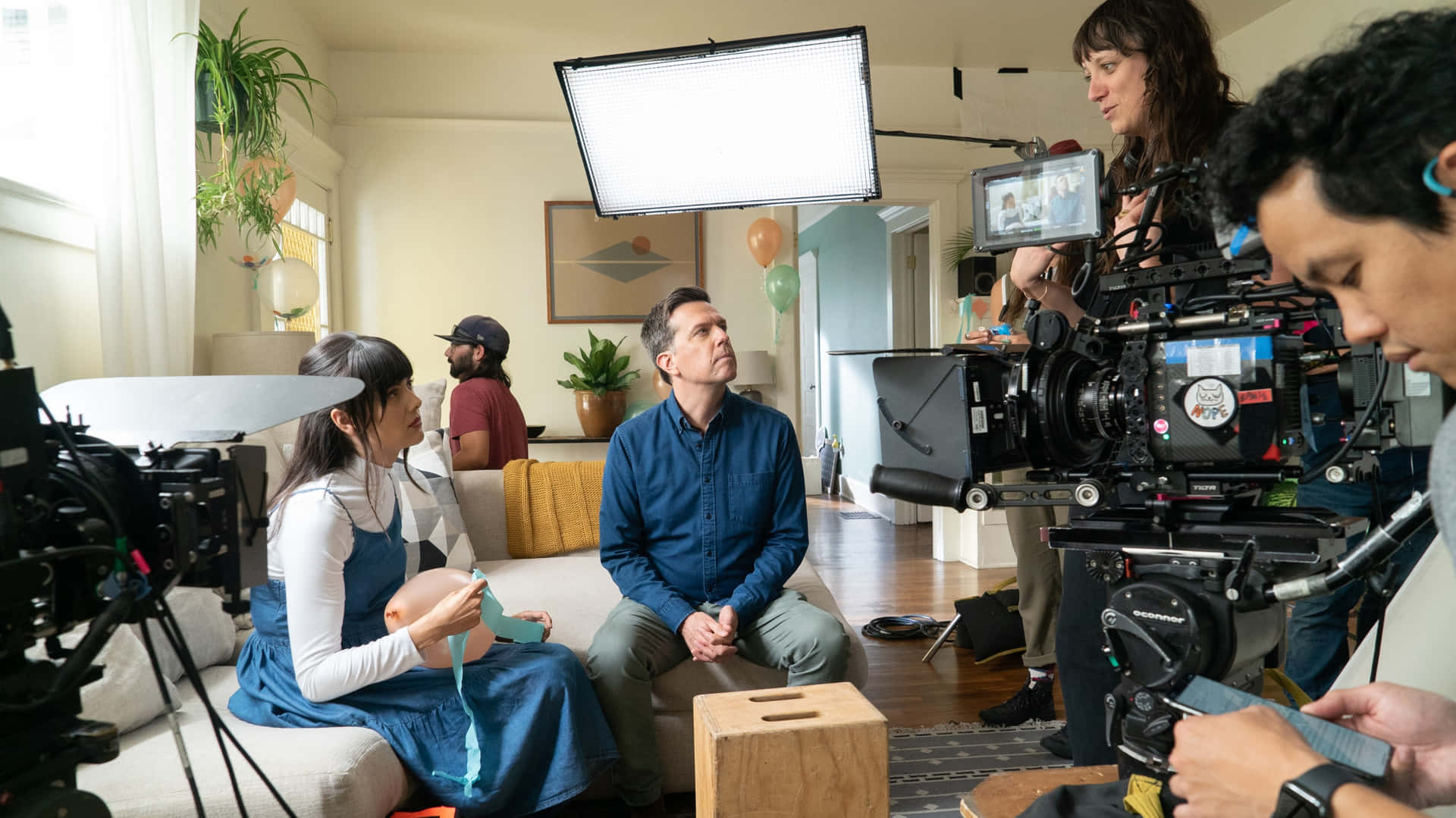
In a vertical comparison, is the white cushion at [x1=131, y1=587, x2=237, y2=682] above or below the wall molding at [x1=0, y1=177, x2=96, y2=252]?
below

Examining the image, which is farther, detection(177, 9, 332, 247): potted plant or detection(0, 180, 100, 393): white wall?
detection(177, 9, 332, 247): potted plant

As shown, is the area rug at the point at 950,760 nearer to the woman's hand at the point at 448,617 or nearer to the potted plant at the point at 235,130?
the woman's hand at the point at 448,617

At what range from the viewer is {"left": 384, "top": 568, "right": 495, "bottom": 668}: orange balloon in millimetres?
1656

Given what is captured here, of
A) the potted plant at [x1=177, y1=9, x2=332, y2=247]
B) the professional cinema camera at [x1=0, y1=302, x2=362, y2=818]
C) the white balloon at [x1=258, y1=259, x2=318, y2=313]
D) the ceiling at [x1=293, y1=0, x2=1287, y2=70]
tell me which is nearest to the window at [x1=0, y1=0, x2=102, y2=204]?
the potted plant at [x1=177, y1=9, x2=332, y2=247]

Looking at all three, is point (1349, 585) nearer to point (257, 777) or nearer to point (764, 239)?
point (257, 777)

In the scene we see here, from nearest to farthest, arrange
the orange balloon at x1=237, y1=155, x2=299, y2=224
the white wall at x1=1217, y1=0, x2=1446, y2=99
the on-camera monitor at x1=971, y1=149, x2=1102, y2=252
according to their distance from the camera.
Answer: the on-camera monitor at x1=971, y1=149, x2=1102, y2=252
the orange balloon at x1=237, y1=155, x2=299, y2=224
the white wall at x1=1217, y1=0, x2=1446, y2=99

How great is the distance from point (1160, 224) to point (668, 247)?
13.3 feet

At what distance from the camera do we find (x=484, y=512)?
10.2ft

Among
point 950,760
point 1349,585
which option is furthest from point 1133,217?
point 950,760

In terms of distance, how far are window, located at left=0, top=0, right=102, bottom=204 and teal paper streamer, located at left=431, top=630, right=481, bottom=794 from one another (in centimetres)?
155

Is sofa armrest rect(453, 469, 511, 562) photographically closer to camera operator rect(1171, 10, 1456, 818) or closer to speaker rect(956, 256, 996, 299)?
camera operator rect(1171, 10, 1456, 818)

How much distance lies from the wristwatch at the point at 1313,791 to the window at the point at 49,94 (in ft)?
8.62

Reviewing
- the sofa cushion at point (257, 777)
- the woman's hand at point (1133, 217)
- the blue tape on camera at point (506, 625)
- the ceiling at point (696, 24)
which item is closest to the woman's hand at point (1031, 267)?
the woman's hand at point (1133, 217)

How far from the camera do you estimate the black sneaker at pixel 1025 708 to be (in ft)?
8.50
